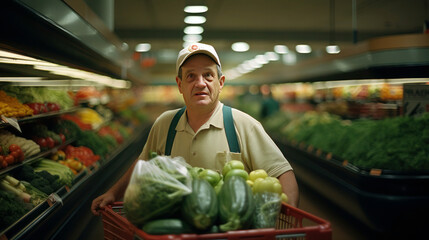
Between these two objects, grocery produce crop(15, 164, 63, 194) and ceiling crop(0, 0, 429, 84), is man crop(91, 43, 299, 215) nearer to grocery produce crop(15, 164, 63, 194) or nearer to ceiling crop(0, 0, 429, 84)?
ceiling crop(0, 0, 429, 84)

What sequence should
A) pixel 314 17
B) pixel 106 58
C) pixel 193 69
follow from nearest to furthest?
pixel 193 69 < pixel 106 58 < pixel 314 17

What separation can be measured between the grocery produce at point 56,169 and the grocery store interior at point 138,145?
17 millimetres

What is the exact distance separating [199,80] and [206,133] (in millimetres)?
357

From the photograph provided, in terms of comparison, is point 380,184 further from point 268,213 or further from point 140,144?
point 140,144

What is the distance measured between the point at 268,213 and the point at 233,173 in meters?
0.29

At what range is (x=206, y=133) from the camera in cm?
227

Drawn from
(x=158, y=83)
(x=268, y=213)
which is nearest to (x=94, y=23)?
(x=268, y=213)

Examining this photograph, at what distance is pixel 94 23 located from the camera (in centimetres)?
405

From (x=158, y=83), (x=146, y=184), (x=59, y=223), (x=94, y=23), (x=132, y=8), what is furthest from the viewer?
(x=158, y=83)

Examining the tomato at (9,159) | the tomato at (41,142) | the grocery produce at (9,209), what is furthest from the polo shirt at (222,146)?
the tomato at (41,142)

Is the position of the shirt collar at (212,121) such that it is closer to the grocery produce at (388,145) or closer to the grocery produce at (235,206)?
the grocery produce at (235,206)

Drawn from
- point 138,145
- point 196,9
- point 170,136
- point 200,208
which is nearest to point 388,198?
point 170,136

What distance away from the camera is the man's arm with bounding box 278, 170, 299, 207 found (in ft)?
6.37

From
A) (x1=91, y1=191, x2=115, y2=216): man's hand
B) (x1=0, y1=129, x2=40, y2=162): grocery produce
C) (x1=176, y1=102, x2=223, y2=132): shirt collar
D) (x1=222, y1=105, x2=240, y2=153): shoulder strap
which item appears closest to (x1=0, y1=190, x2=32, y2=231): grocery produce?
(x1=0, y1=129, x2=40, y2=162): grocery produce
